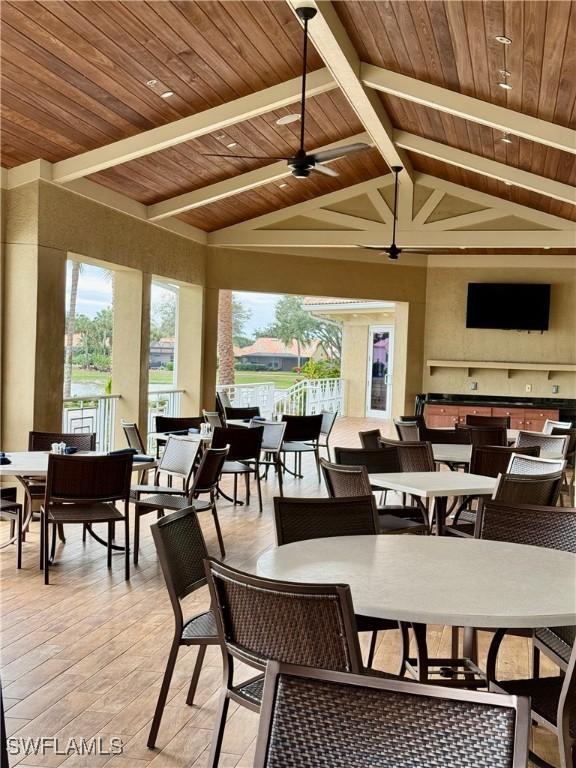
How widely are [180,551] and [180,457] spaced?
3.34 meters

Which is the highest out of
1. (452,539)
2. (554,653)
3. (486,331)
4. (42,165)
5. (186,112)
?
(186,112)

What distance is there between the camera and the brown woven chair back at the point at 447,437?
7645 mm

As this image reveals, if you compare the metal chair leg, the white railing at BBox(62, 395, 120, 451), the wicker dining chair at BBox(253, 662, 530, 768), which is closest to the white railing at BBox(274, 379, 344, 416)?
the white railing at BBox(62, 395, 120, 451)

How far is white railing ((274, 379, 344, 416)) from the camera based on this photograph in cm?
1650

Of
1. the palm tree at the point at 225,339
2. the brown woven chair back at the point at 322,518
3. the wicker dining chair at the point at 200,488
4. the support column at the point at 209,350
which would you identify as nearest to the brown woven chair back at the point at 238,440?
the wicker dining chair at the point at 200,488

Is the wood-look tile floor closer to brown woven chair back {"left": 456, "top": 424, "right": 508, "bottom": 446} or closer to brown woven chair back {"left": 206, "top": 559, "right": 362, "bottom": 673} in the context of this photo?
brown woven chair back {"left": 206, "top": 559, "right": 362, "bottom": 673}

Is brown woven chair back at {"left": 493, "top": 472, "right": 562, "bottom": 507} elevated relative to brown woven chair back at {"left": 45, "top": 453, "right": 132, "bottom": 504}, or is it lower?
elevated

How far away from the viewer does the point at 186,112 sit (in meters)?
7.58

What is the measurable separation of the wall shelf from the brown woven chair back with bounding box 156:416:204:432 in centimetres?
549

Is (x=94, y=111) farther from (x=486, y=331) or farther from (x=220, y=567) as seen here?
(x=486, y=331)

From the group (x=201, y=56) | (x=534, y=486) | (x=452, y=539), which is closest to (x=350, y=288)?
(x=201, y=56)

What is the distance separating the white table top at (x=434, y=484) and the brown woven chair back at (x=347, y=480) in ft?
1.25

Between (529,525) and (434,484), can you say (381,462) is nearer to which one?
(434,484)

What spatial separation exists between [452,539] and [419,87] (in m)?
4.91
